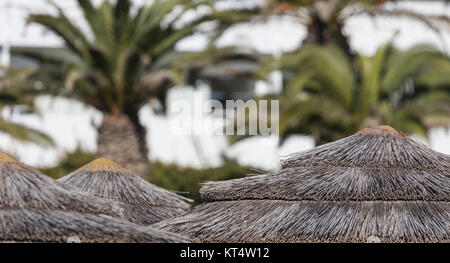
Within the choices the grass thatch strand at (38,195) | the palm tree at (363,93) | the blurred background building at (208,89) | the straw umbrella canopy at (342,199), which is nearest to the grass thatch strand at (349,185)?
the straw umbrella canopy at (342,199)

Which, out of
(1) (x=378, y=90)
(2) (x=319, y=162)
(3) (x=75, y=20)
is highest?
(3) (x=75, y=20)

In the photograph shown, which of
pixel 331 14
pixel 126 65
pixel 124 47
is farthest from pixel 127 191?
pixel 331 14

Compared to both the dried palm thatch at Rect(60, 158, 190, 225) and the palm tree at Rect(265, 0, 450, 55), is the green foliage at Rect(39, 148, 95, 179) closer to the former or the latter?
the palm tree at Rect(265, 0, 450, 55)

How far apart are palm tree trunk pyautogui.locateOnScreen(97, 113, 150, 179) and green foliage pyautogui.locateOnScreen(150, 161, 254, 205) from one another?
0.50m

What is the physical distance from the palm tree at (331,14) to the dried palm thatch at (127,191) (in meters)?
10.7

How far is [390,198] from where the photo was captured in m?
9.02

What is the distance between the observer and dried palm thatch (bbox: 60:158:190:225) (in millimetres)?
10469

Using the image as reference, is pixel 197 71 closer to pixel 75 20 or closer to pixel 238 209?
pixel 75 20

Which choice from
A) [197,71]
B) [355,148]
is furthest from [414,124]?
[355,148]

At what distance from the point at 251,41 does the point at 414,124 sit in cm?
752

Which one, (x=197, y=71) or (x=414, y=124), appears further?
(x=197, y=71)

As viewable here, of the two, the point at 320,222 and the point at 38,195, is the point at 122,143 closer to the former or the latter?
the point at 320,222

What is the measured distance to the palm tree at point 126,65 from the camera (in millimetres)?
20234
